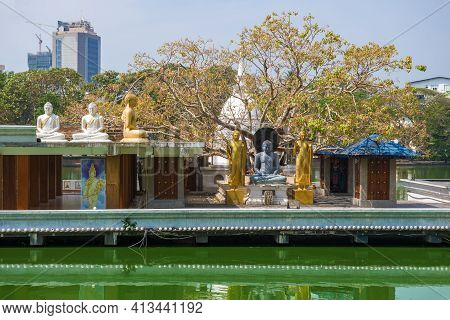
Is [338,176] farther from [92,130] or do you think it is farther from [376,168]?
[92,130]

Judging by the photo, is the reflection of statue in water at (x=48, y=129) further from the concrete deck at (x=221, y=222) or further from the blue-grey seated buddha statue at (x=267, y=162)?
the blue-grey seated buddha statue at (x=267, y=162)

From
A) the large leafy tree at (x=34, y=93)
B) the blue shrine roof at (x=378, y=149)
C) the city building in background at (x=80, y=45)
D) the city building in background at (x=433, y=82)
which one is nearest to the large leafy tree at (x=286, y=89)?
the blue shrine roof at (x=378, y=149)

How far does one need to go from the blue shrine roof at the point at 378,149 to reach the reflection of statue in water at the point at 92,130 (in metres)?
7.59

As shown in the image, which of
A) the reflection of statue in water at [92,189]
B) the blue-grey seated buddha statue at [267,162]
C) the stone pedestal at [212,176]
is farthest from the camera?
the stone pedestal at [212,176]

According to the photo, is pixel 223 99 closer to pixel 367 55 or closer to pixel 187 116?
pixel 187 116

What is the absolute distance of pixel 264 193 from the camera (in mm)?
18828

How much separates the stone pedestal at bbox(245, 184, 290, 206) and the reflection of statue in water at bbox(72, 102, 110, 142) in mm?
4968

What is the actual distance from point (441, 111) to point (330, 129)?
1497 inches

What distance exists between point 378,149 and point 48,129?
9.80 metres

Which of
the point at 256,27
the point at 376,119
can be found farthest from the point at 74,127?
the point at 376,119

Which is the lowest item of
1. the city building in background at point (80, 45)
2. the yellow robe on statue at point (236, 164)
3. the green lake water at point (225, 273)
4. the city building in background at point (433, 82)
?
the green lake water at point (225, 273)

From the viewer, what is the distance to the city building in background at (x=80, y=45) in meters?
170

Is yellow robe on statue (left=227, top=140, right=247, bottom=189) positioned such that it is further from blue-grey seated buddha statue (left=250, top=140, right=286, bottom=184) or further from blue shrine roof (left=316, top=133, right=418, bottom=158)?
blue shrine roof (left=316, top=133, right=418, bottom=158)

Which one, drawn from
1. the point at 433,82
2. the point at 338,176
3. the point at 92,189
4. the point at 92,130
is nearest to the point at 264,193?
the point at 338,176
